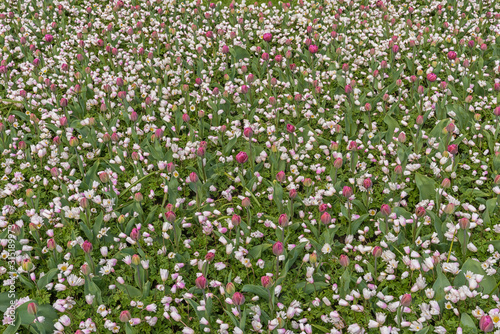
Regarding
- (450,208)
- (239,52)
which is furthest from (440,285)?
(239,52)

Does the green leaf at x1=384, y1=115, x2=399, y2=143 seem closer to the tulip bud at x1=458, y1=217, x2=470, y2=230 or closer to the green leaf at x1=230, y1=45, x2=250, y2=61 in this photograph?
the tulip bud at x1=458, y1=217, x2=470, y2=230

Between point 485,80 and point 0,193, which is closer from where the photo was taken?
point 0,193

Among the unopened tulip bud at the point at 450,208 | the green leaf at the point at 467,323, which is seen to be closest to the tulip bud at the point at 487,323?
the green leaf at the point at 467,323

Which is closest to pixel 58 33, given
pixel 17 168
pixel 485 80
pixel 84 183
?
pixel 17 168

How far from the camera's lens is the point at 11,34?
698 centimetres

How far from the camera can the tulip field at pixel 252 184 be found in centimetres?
299

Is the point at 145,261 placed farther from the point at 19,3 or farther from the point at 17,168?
the point at 19,3

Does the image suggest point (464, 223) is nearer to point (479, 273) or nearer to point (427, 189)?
point (479, 273)

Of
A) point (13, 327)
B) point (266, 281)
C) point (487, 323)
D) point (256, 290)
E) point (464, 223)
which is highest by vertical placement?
point (464, 223)

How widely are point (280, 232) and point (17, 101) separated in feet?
12.8

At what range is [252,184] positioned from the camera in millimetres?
4055

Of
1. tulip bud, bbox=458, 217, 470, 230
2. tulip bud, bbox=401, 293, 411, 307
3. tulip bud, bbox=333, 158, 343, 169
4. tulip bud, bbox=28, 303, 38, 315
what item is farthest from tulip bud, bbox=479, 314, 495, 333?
tulip bud, bbox=28, 303, 38, 315

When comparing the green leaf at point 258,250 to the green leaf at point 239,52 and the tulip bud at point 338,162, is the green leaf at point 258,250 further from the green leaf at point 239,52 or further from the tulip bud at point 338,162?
the green leaf at point 239,52

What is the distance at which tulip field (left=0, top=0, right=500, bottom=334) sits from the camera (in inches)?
118
